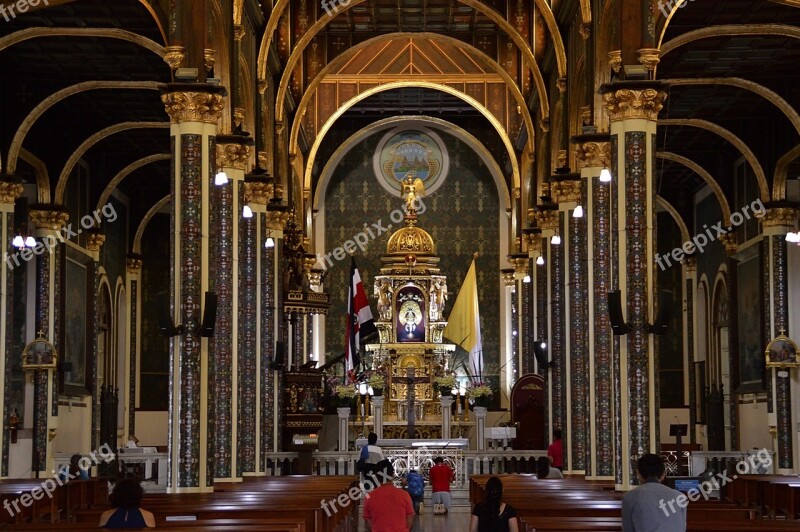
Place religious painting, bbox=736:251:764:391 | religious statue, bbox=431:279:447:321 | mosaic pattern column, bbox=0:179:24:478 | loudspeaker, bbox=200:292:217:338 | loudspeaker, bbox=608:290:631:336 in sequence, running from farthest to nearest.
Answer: religious statue, bbox=431:279:447:321
religious painting, bbox=736:251:764:391
mosaic pattern column, bbox=0:179:24:478
loudspeaker, bbox=200:292:217:338
loudspeaker, bbox=608:290:631:336

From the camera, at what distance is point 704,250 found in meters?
42.7

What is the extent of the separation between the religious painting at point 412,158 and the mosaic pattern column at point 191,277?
83.3 feet

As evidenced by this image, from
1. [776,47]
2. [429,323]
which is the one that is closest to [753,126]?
[776,47]

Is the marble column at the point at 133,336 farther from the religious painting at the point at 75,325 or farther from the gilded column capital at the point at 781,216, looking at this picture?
the gilded column capital at the point at 781,216

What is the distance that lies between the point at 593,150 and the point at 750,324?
12562 mm

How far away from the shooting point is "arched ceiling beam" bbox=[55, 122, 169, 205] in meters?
33.0

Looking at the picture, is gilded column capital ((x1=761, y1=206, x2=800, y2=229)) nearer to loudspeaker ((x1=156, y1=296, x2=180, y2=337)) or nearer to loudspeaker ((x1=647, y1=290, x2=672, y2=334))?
loudspeaker ((x1=647, y1=290, x2=672, y2=334))

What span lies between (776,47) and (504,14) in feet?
27.3

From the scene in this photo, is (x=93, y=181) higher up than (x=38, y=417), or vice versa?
(x=93, y=181)

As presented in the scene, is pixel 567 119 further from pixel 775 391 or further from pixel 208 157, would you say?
pixel 208 157

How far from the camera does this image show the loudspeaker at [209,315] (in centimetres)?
2055

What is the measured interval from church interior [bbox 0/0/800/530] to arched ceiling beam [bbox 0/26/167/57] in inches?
2.2

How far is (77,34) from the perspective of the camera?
2545cm

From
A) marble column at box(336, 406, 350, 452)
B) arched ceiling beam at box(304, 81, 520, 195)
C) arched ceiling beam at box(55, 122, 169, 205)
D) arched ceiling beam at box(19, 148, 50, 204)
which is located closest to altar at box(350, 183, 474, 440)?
marble column at box(336, 406, 350, 452)
